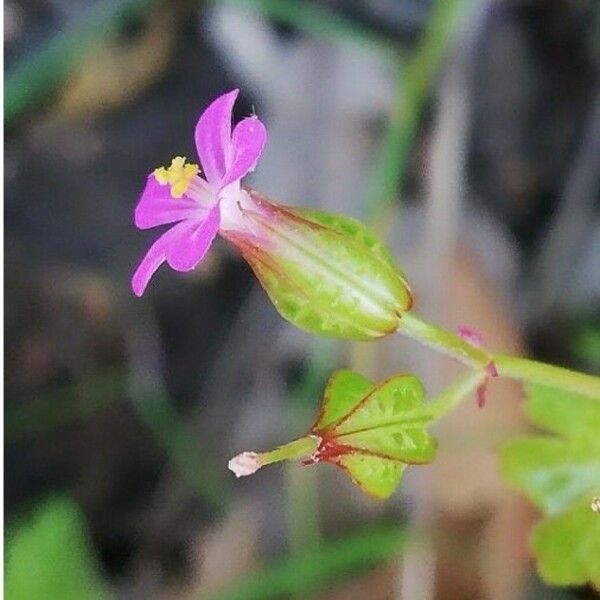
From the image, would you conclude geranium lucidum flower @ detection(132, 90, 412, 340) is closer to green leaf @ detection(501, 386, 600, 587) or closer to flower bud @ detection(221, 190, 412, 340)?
flower bud @ detection(221, 190, 412, 340)

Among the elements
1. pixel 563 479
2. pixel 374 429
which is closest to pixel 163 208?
pixel 374 429

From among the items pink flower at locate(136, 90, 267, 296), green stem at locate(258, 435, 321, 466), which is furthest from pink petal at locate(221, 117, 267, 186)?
green stem at locate(258, 435, 321, 466)

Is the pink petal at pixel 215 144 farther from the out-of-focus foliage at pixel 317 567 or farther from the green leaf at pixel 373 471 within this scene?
the out-of-focus foliage at pixel 317 567

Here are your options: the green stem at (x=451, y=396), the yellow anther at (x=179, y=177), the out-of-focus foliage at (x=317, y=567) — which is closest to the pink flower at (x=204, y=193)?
the yellow anther at (x=179, y=177)

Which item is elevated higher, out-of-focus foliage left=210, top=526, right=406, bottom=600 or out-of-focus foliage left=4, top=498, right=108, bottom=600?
out-of-focus foliage left=4, top=498, right=108, bottom=600

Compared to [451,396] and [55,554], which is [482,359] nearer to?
[451,396]

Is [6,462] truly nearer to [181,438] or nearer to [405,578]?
[181,438]
